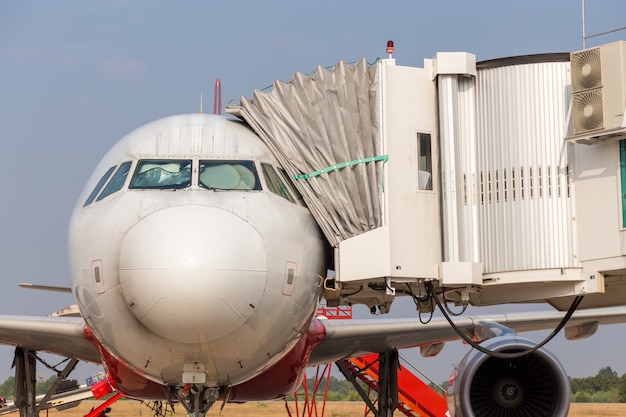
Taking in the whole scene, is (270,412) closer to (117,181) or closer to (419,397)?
(419,397)

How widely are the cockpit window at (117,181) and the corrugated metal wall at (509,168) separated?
309 centimetres

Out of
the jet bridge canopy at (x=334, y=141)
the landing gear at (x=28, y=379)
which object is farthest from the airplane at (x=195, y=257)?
the landing gear at (x=28, y=379)

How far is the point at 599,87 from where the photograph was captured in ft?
31.0

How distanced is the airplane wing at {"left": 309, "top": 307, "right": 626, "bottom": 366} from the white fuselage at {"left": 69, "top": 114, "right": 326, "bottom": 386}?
432cm

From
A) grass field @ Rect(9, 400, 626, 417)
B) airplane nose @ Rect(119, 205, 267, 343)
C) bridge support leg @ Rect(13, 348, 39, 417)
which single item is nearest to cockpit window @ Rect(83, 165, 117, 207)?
airplane nose @ Rect(119, 205, 267, 343)

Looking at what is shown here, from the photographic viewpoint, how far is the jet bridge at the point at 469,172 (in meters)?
9.58

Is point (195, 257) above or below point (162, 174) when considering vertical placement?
below

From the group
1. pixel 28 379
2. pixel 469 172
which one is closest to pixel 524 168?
pixel 469 172

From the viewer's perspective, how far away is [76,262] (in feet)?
34.7

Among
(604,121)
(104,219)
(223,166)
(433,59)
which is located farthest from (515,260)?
(104,219)

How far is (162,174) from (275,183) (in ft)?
3.63

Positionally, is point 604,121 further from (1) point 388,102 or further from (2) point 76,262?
(2) point 76,262

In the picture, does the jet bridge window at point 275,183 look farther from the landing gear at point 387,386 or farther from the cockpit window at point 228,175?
the landing gear at point 387,386

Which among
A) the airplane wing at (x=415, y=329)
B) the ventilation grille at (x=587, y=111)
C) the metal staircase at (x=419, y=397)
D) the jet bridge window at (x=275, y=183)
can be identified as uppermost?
the ventilation grille at (x=587, y=111)
